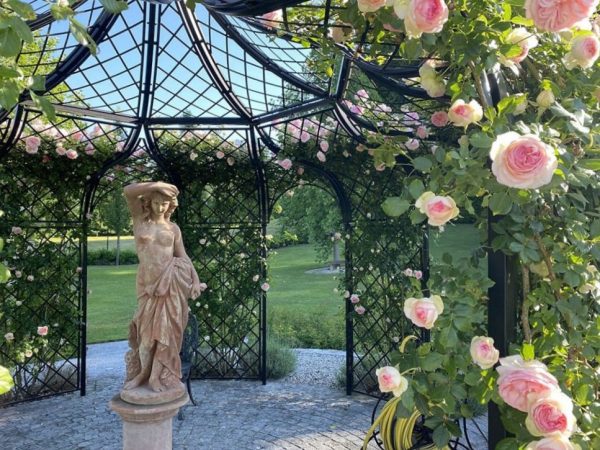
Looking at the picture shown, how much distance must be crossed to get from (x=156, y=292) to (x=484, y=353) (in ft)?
7.82

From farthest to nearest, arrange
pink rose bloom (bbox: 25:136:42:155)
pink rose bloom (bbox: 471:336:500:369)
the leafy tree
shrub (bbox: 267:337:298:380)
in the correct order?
the leafy tree, shrub (bbox: 267:337:298:380), pink rose bloom (bbox: 25:136:42:155), pink rose bloom (bbox: 471:336:500:369)

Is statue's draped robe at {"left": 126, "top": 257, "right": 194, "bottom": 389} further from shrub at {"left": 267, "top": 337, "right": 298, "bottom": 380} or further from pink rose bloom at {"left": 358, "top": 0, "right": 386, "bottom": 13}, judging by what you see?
shrub at {"left": 267, "top": 337, "right": 298, "bottom": 380}

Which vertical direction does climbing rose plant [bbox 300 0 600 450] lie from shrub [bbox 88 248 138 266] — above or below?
above

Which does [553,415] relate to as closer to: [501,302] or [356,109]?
[501,302]

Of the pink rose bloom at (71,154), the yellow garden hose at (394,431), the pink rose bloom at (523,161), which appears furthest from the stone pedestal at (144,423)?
the pink rose bloom at (71,154)

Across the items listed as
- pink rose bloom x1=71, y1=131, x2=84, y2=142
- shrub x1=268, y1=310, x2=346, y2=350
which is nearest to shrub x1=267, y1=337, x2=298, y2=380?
shrub x1=268, y1=310, x2=346, y2=350

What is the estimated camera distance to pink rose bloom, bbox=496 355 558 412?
3.51 feet

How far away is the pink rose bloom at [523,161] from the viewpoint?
1.02 m

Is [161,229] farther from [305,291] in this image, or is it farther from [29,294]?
[305,291]

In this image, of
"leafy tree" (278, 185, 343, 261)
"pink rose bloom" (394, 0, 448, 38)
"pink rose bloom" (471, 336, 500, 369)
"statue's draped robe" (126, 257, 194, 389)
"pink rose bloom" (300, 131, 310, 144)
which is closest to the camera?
"pink rose bloom" (394, 0, 448, 38)

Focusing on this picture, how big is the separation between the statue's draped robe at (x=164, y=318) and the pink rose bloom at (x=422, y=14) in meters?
2.45

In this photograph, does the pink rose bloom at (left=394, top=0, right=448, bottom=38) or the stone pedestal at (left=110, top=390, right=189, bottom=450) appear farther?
the stone pedestal at (left=110, top=390, right=189, bottom=450)

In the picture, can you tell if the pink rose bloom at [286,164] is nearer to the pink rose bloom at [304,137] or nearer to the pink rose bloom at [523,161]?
the pink rose bloom at [304,137]

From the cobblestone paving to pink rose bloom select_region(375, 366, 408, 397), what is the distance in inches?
119
